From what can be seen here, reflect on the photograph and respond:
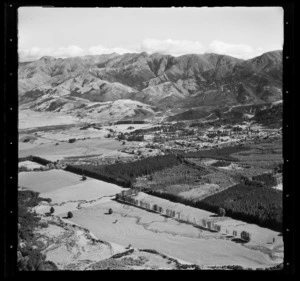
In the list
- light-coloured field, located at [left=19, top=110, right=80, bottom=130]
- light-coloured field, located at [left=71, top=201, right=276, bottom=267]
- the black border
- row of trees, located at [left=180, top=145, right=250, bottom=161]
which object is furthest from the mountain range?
light-coloured field, located at [left=71, top=201, right=276, bottom=267]

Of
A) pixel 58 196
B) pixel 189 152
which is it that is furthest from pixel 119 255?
pixel 189 152

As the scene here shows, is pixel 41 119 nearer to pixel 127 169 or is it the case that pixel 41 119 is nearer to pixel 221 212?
pixel 127 169

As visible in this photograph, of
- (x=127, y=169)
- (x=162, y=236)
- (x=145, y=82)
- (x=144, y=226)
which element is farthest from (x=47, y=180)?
(x=145, y=82)

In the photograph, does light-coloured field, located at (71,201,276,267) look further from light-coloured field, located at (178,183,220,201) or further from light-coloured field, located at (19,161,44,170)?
light-coloured field, located at (19,161,44,170)

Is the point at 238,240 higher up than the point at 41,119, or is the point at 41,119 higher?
the point at 41,119

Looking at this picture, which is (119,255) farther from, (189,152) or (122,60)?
(122,60)
